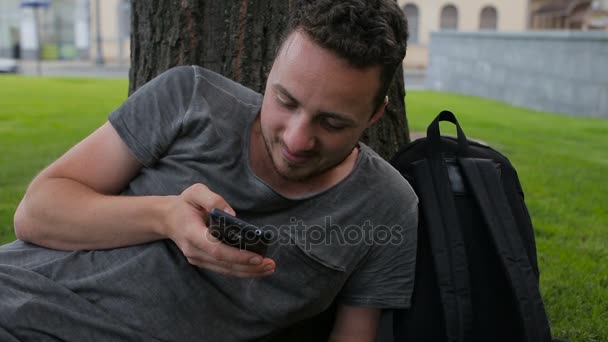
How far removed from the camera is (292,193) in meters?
1.99

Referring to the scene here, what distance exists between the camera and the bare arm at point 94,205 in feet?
6.00

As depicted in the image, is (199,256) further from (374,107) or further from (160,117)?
(374,107)

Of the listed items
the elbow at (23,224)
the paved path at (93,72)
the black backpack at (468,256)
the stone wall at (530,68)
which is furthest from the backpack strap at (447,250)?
the paved path at (93,72)

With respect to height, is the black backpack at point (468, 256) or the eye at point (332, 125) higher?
the eye at point (332, 125)

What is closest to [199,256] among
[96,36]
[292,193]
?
[292,193]

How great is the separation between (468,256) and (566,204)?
3383mm

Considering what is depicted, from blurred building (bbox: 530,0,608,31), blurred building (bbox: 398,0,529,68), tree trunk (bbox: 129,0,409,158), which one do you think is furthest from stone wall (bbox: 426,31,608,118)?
blurred building (bbox: 398,0,529,68)

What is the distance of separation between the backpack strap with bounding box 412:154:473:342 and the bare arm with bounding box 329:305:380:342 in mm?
205

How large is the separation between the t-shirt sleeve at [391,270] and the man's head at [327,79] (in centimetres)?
29

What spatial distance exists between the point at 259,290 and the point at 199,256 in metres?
0.32

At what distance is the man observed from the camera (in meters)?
1.80

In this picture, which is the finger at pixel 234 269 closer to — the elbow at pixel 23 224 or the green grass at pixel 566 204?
the elbow at pixel 23 224

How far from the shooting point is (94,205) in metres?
1.86

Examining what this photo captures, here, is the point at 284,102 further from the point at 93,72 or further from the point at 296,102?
the point at 93,72
